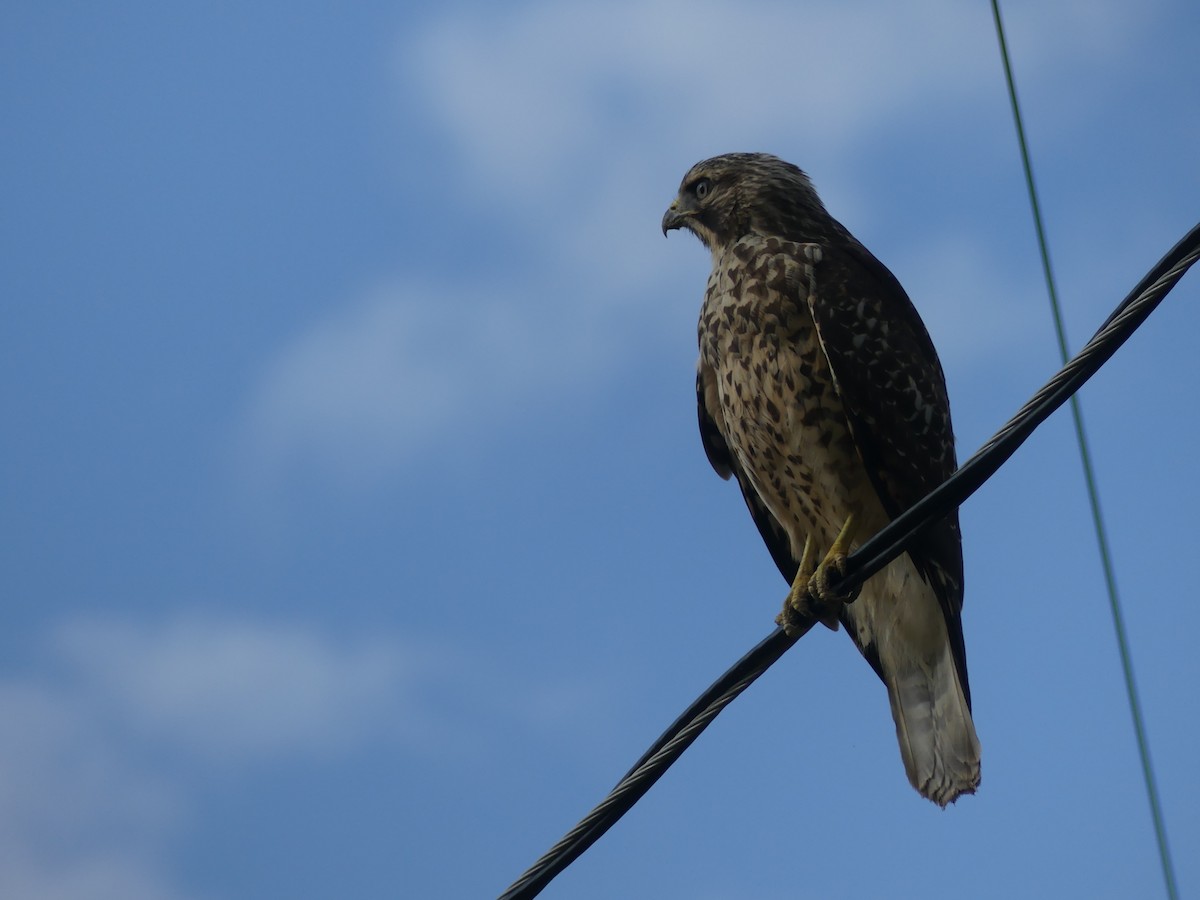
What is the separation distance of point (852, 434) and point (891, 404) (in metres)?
0.14

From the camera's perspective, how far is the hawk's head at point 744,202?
401cm

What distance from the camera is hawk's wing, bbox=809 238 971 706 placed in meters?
3.50

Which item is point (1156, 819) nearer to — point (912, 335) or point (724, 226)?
point (912, 335)

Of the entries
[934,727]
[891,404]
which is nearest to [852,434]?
[891,404]

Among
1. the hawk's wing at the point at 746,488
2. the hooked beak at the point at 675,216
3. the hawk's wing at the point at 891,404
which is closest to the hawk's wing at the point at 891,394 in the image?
the hawk's wing at the point at 891,404

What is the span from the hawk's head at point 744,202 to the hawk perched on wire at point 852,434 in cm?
4

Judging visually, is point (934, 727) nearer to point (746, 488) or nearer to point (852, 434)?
point (852, 434)

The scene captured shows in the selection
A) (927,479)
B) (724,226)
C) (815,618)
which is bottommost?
(815,618)

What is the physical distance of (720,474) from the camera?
4.15m

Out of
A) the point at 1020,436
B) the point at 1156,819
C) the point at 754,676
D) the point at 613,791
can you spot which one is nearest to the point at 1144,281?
the point at 1020,436

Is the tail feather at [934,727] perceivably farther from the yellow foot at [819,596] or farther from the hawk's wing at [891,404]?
the yellow foot at [819,596]

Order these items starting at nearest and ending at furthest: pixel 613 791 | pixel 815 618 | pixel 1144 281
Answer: pixel 1144 281
pixel 613 791
pixel 815 618

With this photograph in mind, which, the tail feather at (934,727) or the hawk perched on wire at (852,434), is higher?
the hawk perched on wire at (852,434)

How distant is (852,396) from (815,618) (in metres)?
0.64
